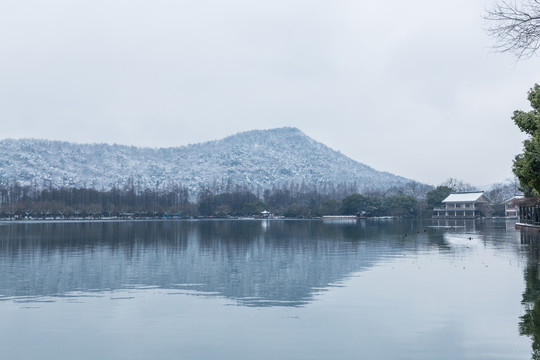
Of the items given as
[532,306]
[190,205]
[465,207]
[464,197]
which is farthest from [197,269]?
[190,205]

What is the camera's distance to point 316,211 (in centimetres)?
16012

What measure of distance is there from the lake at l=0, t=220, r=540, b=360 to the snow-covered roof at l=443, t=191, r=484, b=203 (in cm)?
11855

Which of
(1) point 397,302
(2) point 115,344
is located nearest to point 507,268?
(1) point 397,302

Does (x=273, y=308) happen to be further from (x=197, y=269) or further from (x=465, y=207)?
(x=465, y=207)

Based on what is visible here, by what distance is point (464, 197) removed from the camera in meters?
146

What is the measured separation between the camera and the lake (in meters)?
12.4

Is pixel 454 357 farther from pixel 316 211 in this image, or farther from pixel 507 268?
pixel 316 211

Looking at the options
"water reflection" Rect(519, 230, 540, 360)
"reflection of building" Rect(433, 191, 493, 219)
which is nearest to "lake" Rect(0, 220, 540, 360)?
"water reflection" Rect(519, 230, 540, 360)

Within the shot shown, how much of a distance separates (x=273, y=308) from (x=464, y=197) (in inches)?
5470

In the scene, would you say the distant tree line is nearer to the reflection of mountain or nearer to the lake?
the reflection of mountain

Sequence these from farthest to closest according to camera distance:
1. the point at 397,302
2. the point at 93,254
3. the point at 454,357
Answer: the point at 93,254 → the point at 397,302 → the point at 454,357

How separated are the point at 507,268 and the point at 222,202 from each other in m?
154

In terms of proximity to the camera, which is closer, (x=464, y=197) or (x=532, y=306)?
(x=532, y=306)

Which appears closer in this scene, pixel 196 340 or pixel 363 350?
pixel 363 350
